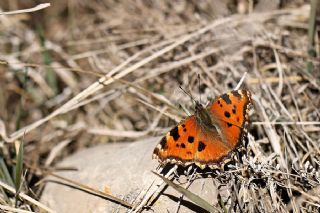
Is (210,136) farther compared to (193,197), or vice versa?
(210,136)

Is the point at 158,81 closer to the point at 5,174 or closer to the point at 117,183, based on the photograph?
the point at 117,183

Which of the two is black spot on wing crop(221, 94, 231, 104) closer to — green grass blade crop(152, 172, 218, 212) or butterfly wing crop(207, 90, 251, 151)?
butterfly wing crop(207, 90, 251, 151)

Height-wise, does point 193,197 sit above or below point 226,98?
below

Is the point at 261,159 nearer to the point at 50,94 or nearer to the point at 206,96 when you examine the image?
the point at 206,96

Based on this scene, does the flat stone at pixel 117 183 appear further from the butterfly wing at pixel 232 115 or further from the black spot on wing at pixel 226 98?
the black spot on wing at pixel 226 98

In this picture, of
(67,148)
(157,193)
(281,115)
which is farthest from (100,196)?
(281,115)

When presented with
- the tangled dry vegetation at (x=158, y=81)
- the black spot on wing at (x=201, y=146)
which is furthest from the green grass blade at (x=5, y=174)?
the black spot on wing at (x=201, y=146)

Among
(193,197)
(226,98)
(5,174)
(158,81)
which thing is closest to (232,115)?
(226,98)
